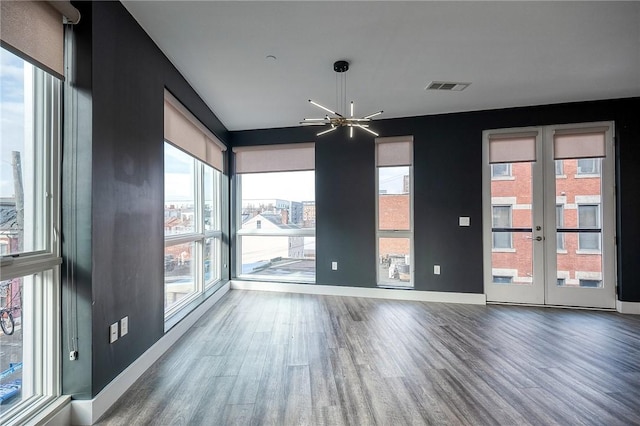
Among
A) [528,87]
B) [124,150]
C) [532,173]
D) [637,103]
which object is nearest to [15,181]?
[124,150]

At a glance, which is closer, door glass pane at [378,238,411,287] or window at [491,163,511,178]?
window at [491,163,511,178]

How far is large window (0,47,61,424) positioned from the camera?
4.57 ft

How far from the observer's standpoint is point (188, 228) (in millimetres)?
3482

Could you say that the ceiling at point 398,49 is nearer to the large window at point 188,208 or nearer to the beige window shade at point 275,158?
the large window at point 188,208

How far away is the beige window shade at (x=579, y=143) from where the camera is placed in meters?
3.66

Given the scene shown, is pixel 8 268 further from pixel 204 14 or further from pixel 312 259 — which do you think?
pixel 312 259

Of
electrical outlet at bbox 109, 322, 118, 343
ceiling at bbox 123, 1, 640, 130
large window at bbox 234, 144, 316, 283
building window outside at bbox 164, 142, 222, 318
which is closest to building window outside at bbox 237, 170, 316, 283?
large window at bbox 234, 144, 316, 283

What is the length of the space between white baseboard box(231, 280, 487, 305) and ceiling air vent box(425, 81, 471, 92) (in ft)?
9.22

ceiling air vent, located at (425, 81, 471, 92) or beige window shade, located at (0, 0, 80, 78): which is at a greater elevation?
ceiling air vent, located at (425, 81, 471, 92)

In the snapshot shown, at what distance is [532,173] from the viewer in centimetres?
383

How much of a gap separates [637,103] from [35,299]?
21.1 feet

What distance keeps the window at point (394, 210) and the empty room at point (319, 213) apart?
0.03 m

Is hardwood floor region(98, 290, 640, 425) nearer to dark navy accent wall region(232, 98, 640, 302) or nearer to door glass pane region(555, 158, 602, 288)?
door glass pane region(555, 158, 602, 288)

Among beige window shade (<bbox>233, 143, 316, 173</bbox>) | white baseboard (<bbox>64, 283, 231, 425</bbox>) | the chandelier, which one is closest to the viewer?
white baseboard (<bbox>64, 283, 231, 425</bbox>)
